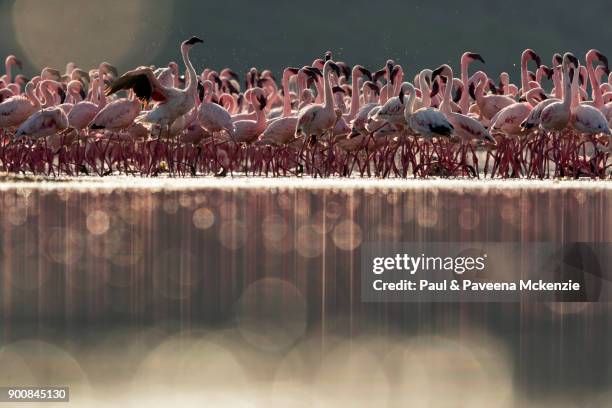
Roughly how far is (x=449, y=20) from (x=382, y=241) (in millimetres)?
99654

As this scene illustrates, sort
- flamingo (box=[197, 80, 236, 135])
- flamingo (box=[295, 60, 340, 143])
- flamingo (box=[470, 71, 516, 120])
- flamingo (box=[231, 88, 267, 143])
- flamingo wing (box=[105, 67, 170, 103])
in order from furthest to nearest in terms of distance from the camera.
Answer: flamingo (box=[470, 71, 516, 120]) → flamingo (box=[231, 88, 267, 143]) → flamingo (box=[197, 80, 236, 135]) → flamingo (box=[295, 60, 340, 143]) → flamingo wing (box=[105, 67, 170, 103])

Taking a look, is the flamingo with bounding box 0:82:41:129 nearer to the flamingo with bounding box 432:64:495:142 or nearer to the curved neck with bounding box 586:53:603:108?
the flamingo with bounding box 432:64:495:142

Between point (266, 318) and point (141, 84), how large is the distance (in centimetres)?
1590

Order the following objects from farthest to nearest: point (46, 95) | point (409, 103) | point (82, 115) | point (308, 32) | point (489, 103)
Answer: point (308, 32) < point (46, 95) < point (489, 103) < point (82, 115) < point (409, 103)

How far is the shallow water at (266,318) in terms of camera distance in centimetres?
797

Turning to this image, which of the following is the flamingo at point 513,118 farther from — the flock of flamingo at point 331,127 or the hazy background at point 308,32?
the hazy background at point 308,32

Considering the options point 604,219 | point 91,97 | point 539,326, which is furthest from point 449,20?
point 539,326

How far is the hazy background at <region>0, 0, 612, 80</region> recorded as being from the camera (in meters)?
108

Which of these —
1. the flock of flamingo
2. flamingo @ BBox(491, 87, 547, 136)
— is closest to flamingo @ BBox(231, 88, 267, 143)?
the flock of flamingo

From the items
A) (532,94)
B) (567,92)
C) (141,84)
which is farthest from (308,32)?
(567,92)

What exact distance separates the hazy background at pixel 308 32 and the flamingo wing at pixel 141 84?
78838 millimetres

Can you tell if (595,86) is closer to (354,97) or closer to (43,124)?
(354,97)
